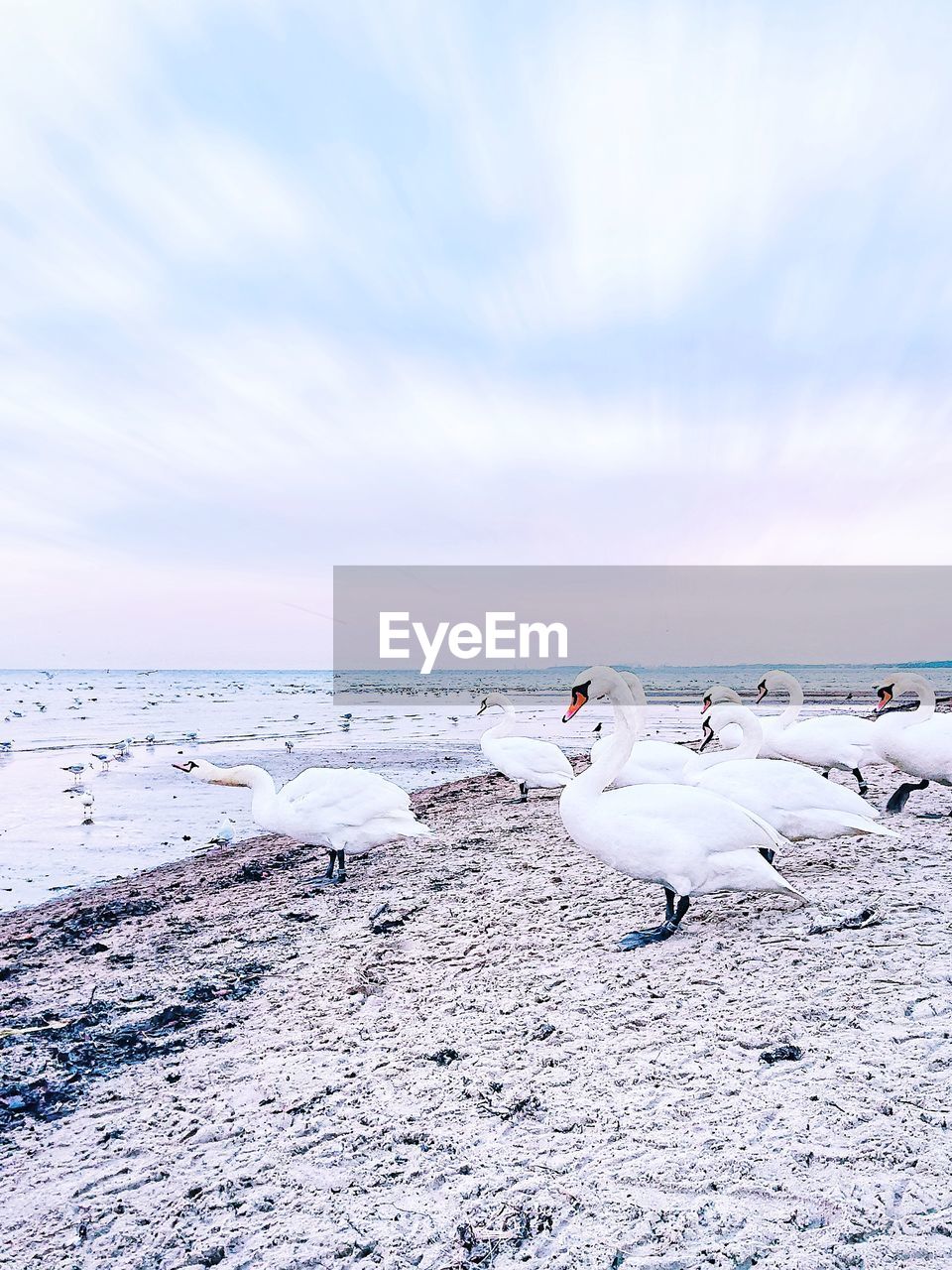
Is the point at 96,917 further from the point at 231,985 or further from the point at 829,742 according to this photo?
the point at 829,742

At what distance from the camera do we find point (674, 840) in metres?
5.21

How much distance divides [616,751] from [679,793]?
795 millimetres

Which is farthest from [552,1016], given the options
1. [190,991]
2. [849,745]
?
[849,745]

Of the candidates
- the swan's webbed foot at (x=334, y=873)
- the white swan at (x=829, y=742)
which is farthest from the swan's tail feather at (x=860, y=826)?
the swan's webbed foot at (x=334, y=873)

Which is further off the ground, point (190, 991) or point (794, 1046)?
point (794, 1046)

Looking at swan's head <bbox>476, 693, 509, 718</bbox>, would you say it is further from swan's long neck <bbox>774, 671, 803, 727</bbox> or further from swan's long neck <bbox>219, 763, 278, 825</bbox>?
swan's long neck <bbox>219, 763, 278, 825</bbox>

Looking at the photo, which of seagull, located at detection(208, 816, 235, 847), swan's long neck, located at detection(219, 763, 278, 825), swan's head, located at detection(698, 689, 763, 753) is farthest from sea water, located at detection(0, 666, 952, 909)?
swan's head, located at detection(698, 689, 763, 753)

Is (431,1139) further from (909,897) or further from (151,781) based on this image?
(151,781)

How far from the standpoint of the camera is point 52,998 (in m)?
5.53

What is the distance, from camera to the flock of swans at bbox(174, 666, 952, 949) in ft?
17.4

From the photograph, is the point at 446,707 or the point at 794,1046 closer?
the point at 794,1046

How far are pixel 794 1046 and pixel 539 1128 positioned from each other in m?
1.29

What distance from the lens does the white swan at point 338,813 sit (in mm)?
8055

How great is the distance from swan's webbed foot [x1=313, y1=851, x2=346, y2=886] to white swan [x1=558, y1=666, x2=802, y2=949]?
11.6 feet
